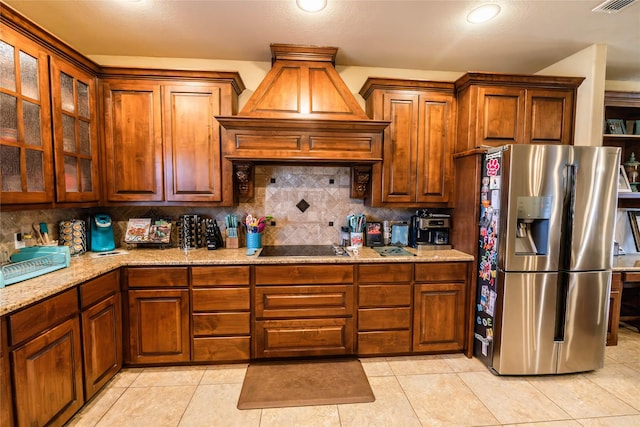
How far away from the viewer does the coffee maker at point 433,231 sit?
271 cm

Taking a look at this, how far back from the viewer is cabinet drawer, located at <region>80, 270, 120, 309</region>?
1.83 meters

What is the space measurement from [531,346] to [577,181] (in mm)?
1304

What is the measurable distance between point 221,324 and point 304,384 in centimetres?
80

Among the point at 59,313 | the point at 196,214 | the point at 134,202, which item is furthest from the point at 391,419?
the point at 134,202

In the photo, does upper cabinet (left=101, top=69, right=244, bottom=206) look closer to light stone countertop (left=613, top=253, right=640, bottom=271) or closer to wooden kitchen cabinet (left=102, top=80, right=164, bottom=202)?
wooden kitchen cabinet (left=102, top=80, right=164, bottom=202)

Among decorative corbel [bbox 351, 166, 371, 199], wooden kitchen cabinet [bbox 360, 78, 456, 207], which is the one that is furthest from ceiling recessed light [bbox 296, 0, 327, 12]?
decorative corbel [bbox 351, 166, 371, 199]

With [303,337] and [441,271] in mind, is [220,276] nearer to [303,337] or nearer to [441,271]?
[303,337]

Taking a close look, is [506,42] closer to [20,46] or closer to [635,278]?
[635,278]

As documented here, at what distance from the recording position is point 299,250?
8.89 ft

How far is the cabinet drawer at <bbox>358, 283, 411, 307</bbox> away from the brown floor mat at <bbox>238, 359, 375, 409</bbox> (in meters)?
0.52

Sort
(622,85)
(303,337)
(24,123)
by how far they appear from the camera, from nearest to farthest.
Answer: (24,123), (303,337), (622,85)

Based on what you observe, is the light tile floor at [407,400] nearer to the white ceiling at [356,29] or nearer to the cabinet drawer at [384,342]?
the cabinet drawer at [384,342]

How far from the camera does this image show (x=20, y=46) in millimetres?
1754

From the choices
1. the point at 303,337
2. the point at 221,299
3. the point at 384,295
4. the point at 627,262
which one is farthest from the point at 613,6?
the point at 221,299
